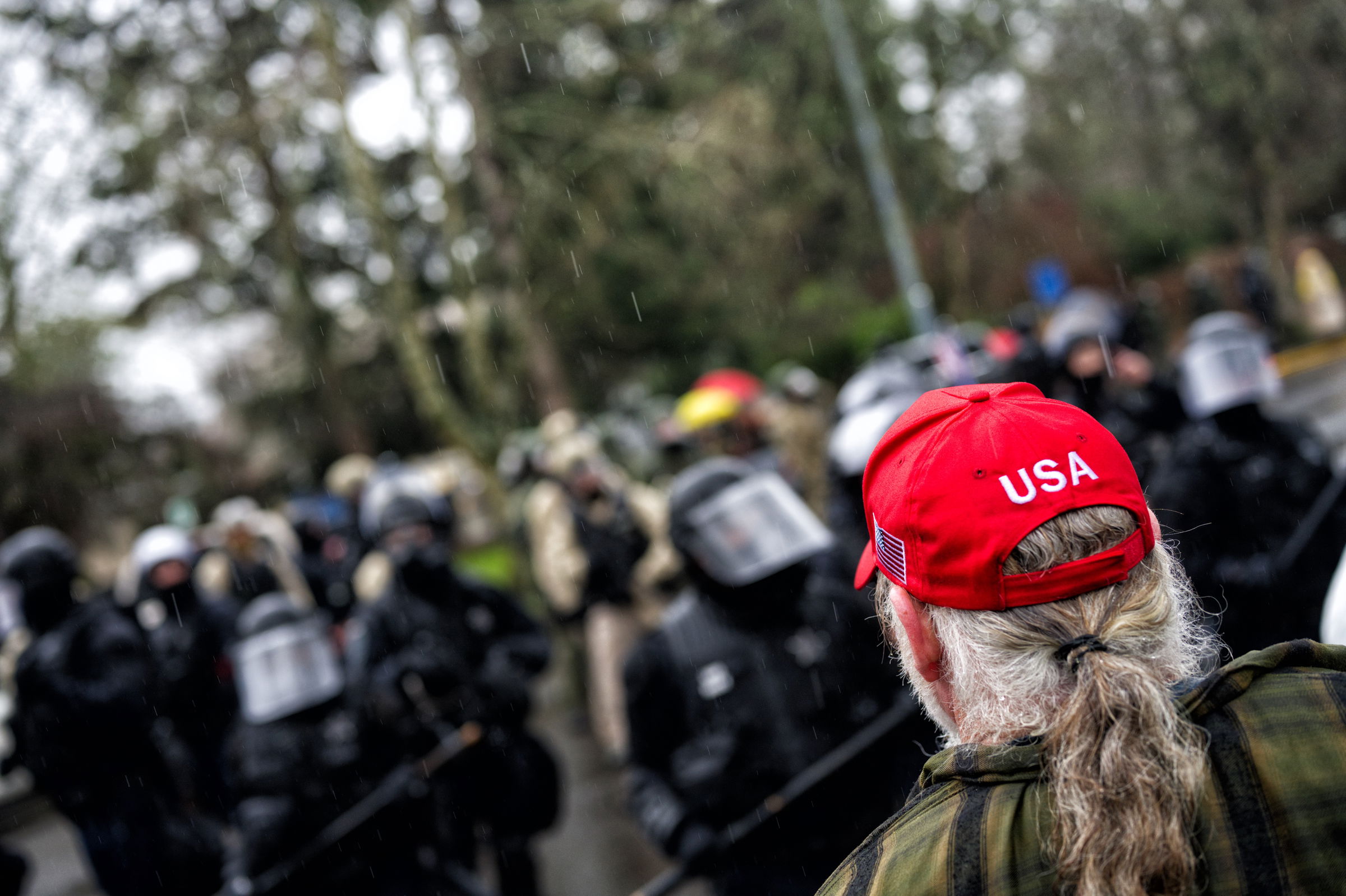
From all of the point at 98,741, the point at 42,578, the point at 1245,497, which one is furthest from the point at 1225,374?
the point at 42,578

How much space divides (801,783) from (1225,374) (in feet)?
9.25

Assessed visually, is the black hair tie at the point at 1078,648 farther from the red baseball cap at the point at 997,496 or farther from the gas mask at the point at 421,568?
the gas mask at the point at 421,568

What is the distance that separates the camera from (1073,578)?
4.02 feet

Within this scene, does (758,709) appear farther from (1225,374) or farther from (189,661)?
(189,661)

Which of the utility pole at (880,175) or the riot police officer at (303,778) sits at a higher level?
the utility pole at (880,175)

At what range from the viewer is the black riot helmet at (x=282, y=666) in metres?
4.70

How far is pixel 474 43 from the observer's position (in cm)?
1289

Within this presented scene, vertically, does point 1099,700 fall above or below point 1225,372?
above

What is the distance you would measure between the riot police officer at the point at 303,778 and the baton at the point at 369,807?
2 centimetres

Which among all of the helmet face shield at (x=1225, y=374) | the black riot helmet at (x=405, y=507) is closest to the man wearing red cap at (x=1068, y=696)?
the helmet face shield at (x=1225, y=374)

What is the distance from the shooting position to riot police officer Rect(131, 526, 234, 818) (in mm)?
6305

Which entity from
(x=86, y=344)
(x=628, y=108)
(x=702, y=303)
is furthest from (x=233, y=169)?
(x=702, y=303)

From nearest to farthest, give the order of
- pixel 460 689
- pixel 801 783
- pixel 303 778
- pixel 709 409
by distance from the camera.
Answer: pixel 801 783 < pixel 303 778 < pixel 460 689 < pixel 709 409

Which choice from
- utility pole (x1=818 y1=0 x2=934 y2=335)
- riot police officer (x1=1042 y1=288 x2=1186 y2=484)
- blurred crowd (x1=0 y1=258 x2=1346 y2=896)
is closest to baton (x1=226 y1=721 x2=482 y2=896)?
blurred crowd (x1=0 y1=258 x2=1346 y2=896)
